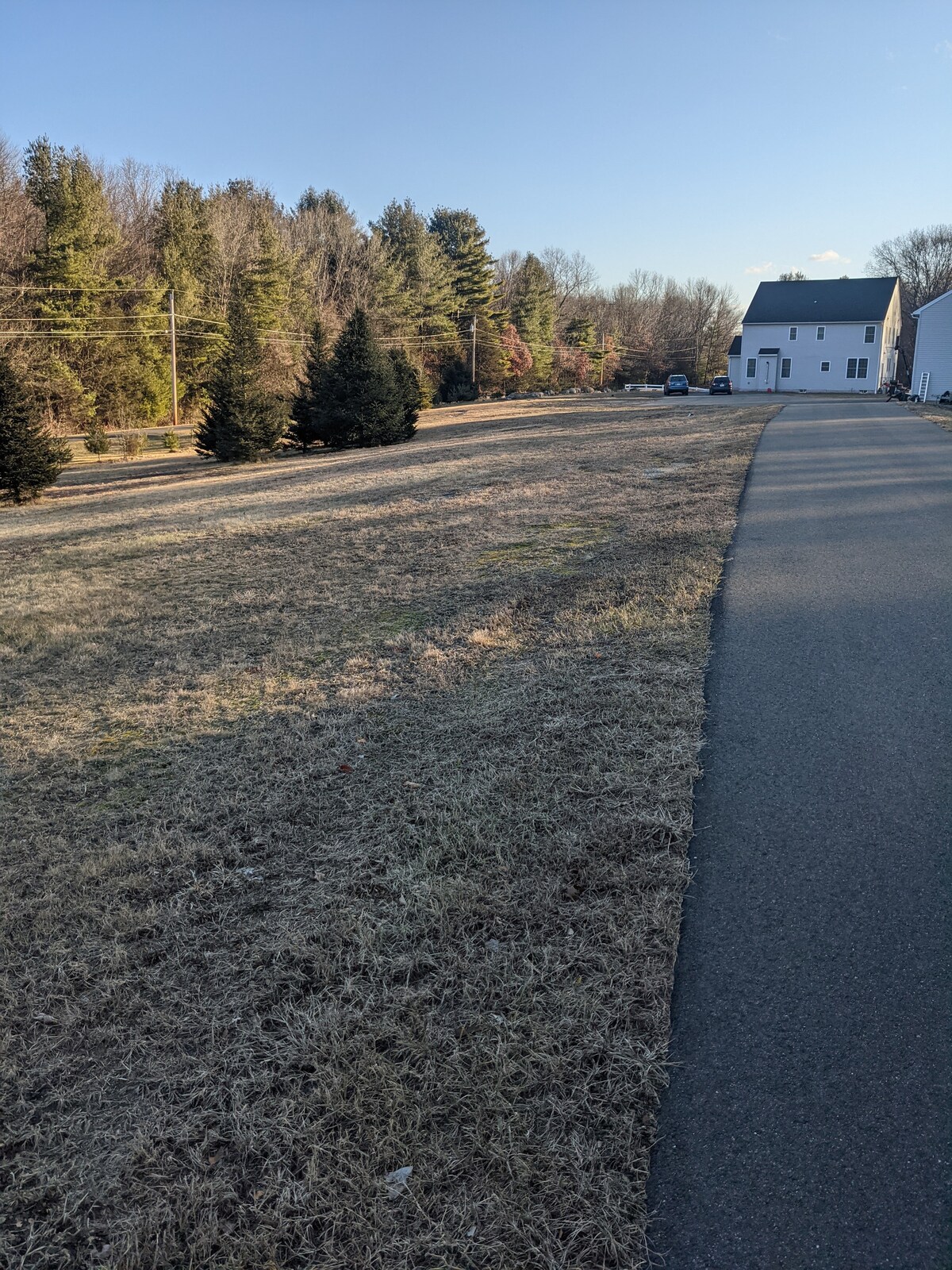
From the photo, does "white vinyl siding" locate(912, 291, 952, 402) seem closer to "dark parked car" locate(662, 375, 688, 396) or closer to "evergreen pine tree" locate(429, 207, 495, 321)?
"dark parked car" locate(662, 375, 688, 396)

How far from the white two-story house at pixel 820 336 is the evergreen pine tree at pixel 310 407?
35.8 metres

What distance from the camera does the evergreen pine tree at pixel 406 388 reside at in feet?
95.4

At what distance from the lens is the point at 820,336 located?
5334 cm

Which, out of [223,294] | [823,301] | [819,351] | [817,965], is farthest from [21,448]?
[823,301]

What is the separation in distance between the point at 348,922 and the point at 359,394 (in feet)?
84.4

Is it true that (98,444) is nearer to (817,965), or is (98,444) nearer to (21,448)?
(21,448)

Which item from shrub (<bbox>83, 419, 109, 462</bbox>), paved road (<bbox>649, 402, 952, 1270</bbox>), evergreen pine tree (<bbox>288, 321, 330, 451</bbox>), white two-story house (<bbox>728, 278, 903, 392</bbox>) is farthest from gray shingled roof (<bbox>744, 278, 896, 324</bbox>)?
paved road (<bbox>649, 402, 952, 1270</bbox>)

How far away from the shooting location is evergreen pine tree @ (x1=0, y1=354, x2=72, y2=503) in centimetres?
1881

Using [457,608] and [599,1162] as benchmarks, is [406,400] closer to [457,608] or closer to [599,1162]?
[457,608]

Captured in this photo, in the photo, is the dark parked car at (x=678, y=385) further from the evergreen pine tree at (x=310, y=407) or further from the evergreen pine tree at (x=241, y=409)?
the evergreen pine tree at (x=241, y=409)

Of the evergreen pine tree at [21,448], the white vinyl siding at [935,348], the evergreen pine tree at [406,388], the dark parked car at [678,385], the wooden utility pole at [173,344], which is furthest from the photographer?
the dark parked car at [678,385]

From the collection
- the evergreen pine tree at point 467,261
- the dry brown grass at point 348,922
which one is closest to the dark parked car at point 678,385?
the evergreen pine tree at point 467,261

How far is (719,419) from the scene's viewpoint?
26703 mm

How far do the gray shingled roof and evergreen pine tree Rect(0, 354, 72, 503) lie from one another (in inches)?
1849
